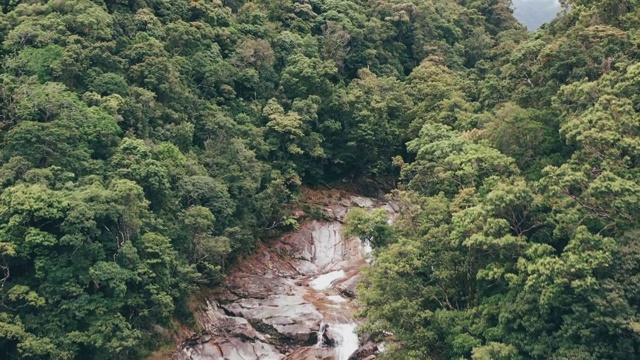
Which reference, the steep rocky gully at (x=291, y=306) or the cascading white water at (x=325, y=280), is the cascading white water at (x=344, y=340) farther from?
the cascading white water at (x=325, y=280)

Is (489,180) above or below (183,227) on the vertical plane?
above

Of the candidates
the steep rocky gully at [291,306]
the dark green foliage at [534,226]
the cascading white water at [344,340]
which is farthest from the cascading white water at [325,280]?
the dark green foliage at [534,226]

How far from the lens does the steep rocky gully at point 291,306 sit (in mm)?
29156

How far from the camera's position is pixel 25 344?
23094mm

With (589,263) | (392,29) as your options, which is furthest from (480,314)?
(392,29)

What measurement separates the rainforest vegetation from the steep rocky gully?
1457mm

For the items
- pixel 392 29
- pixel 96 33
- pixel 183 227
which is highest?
pixel 392 29

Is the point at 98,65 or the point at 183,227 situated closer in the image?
the point at 183,227

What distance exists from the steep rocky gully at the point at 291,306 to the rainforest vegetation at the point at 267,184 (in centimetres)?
146

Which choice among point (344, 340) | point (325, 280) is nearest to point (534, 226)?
point (344, 340)

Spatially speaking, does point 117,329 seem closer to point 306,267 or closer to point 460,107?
point 306,267

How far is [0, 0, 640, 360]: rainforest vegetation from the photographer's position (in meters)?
21.0

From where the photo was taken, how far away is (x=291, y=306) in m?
31.6

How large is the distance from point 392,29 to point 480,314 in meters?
38.2
